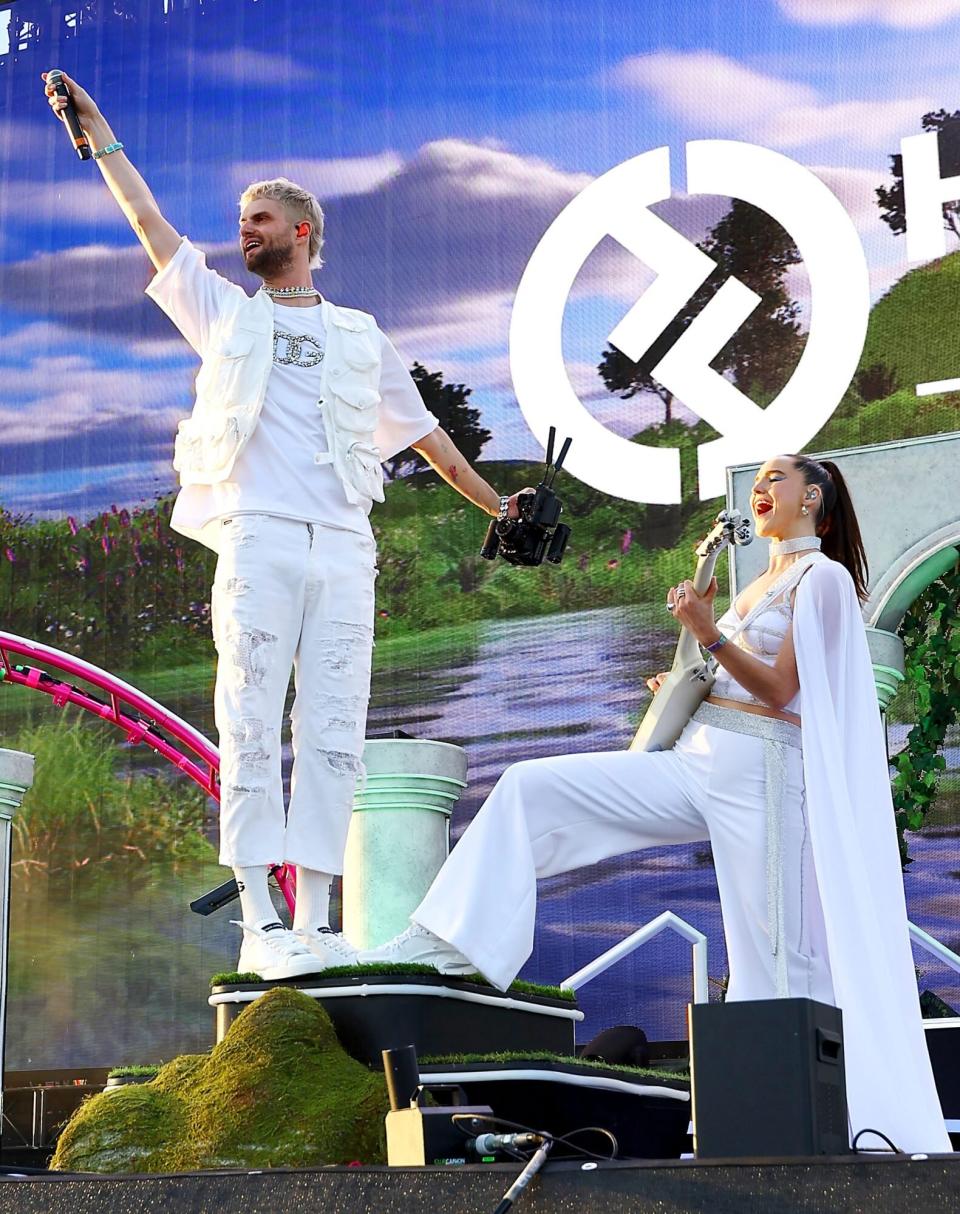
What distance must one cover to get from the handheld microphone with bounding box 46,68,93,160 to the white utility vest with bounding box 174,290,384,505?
50 cm

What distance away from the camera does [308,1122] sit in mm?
3316

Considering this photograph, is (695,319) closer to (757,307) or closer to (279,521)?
(757,307)

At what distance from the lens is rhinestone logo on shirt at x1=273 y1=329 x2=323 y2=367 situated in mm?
4160

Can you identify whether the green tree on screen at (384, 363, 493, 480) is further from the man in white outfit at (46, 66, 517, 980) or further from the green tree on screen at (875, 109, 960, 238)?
the man in white outfit at (46, 66, 517, 980)

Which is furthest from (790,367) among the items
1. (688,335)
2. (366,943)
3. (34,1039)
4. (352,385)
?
(34,1039)

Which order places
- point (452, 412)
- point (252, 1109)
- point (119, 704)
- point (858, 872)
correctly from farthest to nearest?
point (119, 704), point (452, 412), point (252, 1109), point (858, 872)

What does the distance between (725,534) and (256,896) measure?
1.36 m

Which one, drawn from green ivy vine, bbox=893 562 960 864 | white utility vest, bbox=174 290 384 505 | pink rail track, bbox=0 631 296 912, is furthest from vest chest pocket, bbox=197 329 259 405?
pink rail track, bbox=0 631 296 912

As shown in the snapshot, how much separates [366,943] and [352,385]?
231 centimetres

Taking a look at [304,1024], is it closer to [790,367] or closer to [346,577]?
[346,577]

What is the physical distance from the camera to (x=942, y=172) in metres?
8.66

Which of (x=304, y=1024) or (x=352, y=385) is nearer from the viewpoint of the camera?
(x=304, y=1024)

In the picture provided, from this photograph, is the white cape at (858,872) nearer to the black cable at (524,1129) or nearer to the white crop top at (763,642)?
the white crop top at (763,642)

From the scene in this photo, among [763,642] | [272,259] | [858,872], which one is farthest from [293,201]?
[858,872]
